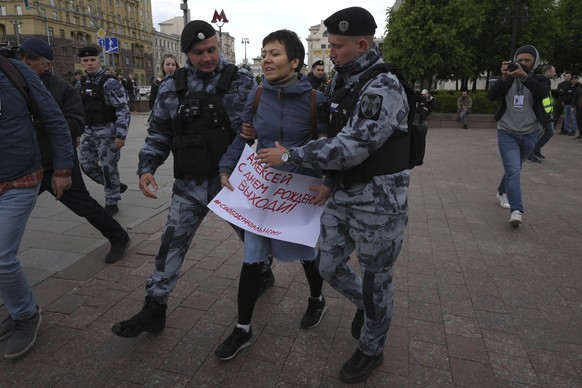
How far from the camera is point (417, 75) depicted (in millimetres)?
20359

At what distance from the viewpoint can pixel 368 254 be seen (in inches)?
90.8

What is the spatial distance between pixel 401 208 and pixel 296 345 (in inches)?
44.8

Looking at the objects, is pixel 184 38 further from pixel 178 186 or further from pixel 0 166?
pixel 0 166

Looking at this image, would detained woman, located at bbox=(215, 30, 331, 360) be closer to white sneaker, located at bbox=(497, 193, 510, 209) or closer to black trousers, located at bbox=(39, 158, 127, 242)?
black trousers, located at bbox=(39, 158, 127, 242)

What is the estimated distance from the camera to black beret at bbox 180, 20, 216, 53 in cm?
262

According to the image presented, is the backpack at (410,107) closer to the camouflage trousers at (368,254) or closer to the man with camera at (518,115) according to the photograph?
the camouflage trousers at (368,254)

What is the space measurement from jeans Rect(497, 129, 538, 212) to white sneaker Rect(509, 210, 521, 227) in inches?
2.0

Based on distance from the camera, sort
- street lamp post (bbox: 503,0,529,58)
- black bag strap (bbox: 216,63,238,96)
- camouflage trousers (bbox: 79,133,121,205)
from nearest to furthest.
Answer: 1. black bag strap (bbox: 216,63,238,96)
2. camouflage trousers (bbox: 79,133,121,205)
3. street lamp post (bbox: 503,0,529,58)

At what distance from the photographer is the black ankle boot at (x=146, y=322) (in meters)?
2.65

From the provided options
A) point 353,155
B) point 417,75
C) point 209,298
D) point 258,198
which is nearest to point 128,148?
point 209,298

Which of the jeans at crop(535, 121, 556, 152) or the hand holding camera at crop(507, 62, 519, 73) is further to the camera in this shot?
the jeans at crop(535, 121, 556, 152)

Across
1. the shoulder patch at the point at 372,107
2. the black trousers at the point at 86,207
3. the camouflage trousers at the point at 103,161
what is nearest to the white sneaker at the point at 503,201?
the shoulder patch at the point at 372,107

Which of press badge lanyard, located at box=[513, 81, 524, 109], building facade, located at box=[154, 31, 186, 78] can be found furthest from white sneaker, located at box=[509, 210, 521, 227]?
building facade, located at box=[154, 31, 186, 78]

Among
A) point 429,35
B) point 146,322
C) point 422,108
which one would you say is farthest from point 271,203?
point 429,35
